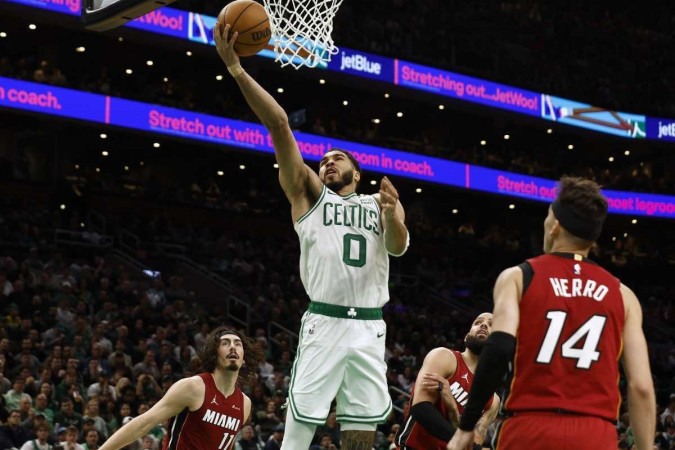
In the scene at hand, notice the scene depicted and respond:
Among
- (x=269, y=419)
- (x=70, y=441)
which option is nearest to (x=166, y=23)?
(x=269, y=419)

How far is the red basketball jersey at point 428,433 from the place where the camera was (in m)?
7.33

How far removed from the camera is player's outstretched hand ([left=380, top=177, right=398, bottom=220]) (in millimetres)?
6102

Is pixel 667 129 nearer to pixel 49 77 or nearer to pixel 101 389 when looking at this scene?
pixel 49 77

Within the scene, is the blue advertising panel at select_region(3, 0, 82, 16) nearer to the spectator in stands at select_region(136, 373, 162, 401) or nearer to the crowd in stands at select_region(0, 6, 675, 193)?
the crowd in stands at select_region(0, 6, 675, 193)

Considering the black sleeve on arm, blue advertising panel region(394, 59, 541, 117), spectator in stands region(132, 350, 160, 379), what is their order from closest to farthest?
the black sleeve on arm, spectator in stands region(132, 350, 160, 379), blue advertising panel region(394, 59, 541, 117)

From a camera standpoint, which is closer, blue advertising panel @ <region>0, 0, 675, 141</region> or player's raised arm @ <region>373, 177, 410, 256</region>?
player's raised arm @ <region>373, 177, 410, 256</region>

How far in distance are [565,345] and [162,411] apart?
14.0 ft

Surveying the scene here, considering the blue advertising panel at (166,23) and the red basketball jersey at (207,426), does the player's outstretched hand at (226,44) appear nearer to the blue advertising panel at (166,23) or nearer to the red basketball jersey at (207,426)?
the red basketball jersey at (207,426)

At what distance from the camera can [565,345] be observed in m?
4.49

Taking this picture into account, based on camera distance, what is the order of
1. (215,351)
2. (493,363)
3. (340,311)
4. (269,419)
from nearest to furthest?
(493,363) → (340,311) → (215,351) → (269,419)

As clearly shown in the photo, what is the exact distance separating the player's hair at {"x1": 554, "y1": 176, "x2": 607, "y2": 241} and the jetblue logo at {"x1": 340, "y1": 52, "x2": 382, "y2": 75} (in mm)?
25425

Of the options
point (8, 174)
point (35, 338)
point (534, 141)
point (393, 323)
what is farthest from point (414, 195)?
point (35, 338)

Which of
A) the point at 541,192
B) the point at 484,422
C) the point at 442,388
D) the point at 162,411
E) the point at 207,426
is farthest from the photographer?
the point at 541,192

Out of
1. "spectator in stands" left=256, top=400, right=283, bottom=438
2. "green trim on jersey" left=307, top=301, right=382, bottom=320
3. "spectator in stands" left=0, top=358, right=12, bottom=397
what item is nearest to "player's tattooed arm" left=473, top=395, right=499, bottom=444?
"green trim on jersey" left=307, top=301, right=382, bottom=320
